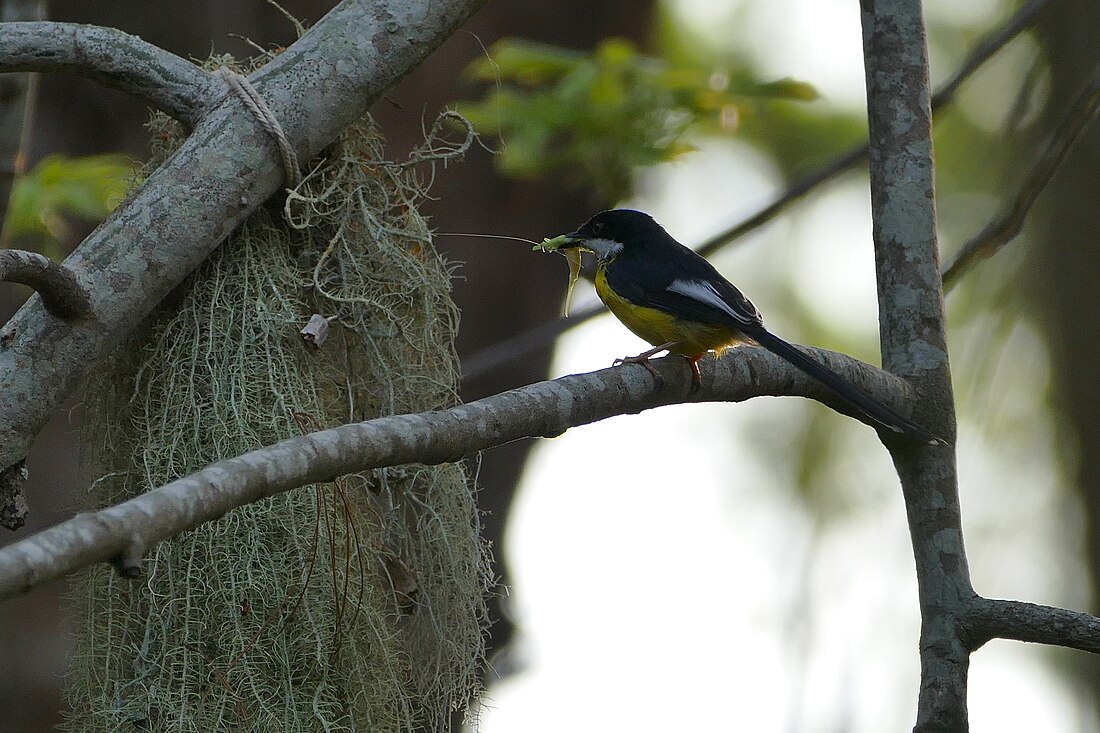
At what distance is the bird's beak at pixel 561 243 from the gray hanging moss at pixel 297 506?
46cm

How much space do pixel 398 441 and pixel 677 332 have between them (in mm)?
1421

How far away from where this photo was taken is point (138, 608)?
2.42m

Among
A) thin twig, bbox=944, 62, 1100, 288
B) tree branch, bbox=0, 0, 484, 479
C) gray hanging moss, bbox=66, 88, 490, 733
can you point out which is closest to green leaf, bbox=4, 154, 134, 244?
gray hanging moss, bbox=66, 88, 490, 733

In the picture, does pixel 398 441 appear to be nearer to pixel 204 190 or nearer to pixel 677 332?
pixel 204 190

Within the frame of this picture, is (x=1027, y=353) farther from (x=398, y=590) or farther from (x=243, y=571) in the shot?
(x=243, y=571)

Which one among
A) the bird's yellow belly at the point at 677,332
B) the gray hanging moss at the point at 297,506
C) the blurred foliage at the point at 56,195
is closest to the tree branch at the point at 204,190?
the gray hanging moss at the point at 297,506

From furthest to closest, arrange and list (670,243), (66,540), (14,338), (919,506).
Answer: (670,243) → (919,506) → (14,338) → (66,540)

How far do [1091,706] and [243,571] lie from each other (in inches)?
169

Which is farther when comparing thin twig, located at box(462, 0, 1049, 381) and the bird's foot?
thin twig, located at box(462, 0, 1049, 381)

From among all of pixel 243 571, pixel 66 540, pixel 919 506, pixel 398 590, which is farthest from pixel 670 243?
pixel 66 540

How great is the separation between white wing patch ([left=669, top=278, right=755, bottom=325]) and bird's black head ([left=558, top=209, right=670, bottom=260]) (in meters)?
0.31

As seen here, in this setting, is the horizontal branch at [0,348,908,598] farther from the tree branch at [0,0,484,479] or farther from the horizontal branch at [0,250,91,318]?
the tree branch at [0,0,484,479]

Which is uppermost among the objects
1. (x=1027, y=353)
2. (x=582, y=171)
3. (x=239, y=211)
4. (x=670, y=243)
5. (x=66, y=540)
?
(x=582, y=171)

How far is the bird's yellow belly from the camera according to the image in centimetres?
315
